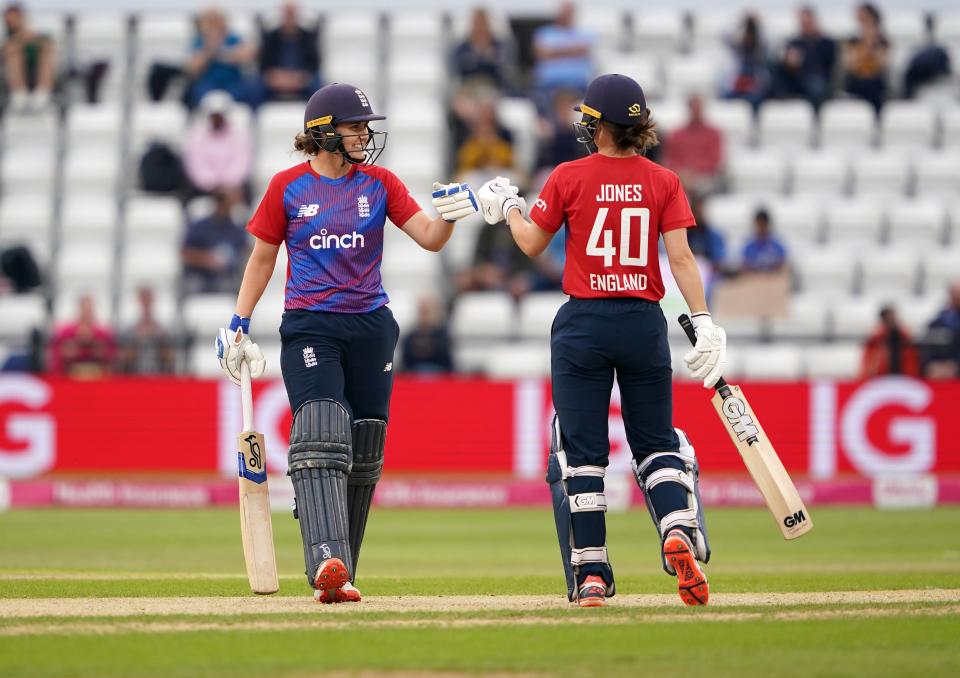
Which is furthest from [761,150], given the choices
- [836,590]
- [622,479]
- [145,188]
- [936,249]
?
[836,590]

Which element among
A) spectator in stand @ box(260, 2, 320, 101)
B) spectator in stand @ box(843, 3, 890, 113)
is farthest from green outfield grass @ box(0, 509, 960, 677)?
spectator in stand @ box(843, 3, 890, 113)

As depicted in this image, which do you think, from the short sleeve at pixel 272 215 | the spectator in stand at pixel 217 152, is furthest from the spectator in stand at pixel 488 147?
the short sleeve at pixel 272 215

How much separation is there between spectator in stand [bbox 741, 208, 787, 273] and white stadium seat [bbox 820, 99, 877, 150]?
3005 millimetres

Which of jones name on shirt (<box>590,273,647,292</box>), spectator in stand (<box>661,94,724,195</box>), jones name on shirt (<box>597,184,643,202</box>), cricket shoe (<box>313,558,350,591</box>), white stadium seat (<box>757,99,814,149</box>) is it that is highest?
white stadium seat (<box>757,99,814,149</box>)

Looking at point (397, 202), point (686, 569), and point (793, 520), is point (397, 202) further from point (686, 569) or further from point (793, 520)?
point (793, 520)

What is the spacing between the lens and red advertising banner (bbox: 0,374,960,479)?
53.3 feet

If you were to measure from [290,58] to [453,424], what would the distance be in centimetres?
570

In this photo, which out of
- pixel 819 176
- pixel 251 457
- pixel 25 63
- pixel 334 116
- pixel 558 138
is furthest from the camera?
pixel 25 63

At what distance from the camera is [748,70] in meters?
20.3

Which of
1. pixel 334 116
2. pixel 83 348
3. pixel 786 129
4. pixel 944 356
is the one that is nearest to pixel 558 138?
pixel 786 129

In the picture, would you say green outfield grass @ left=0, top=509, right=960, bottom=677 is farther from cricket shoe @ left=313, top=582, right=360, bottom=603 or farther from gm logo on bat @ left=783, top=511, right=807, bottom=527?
gm logo on bat @ left=783, top=511, right=807, bottom=527

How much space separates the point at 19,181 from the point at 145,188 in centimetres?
157

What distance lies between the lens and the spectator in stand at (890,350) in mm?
16203

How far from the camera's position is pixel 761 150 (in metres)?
19.9
